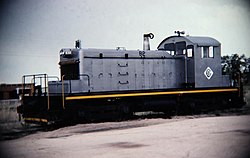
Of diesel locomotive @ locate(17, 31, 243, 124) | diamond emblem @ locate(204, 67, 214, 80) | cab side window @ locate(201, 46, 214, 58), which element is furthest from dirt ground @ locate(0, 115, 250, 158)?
cab side window @ locate(201, 46, 214, 58)

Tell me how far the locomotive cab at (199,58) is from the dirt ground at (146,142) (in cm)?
479

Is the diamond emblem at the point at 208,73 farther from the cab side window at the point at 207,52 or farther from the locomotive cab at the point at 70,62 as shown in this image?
the locomotive cab at the point at 70,62

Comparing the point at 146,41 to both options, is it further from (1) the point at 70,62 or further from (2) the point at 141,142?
(2) the point at 141,142

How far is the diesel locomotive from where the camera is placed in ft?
43.5

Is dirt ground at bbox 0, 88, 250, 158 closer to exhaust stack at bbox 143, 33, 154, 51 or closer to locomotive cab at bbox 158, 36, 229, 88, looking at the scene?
locomotive cab at bbox 158, 36, 229, 88

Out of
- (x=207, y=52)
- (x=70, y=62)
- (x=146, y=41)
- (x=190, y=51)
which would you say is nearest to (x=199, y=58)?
(x=190, y=51)

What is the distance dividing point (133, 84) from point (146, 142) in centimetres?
655

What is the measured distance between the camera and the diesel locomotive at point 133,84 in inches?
522

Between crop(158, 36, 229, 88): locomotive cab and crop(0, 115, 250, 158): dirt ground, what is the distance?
15.7 feet

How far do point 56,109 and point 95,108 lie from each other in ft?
5.32

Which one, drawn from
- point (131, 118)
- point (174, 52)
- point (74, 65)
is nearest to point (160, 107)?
point (131, 118)

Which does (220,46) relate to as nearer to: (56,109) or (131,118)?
(131,118)

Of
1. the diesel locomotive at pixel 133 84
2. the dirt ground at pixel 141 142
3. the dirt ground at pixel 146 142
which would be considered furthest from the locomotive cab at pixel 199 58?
the dirt ground at pixel 146 142

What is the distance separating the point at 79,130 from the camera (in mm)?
11672
